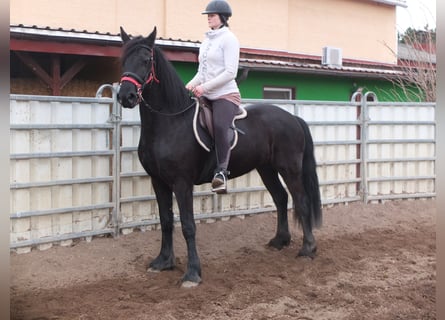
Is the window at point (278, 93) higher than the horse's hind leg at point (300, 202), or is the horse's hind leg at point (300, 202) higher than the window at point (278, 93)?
the window at point (278, 93)

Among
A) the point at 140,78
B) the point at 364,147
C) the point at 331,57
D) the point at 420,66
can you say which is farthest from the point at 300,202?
the point at 331,57

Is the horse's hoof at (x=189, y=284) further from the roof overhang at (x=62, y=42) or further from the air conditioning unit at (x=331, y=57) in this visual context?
Answer: the air conditioning unit at (x=331, y=57)

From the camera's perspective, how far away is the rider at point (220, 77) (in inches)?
188

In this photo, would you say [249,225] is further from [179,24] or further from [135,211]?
[179,24]

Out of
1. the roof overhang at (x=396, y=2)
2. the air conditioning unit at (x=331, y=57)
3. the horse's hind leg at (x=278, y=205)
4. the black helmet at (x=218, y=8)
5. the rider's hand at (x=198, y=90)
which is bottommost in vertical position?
the horse's hind leg at (x=278, y=205)

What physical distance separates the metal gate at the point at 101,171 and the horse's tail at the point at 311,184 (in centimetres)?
137

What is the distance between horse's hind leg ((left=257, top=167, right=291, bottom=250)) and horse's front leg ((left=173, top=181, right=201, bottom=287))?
163cm

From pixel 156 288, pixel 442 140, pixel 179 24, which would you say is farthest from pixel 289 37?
pixel 442 140

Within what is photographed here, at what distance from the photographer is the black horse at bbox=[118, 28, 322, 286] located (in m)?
4.55

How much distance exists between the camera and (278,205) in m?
6.24

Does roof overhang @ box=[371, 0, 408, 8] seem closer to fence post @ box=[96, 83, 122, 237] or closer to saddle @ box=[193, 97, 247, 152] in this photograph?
fence post @ box=[96, 83, 122, 237]

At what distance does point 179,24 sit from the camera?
12219 mm

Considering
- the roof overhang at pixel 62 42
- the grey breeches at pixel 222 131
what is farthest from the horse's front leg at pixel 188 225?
the roof overhang at pixel 62 42

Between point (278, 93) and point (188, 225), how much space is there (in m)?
8.40
